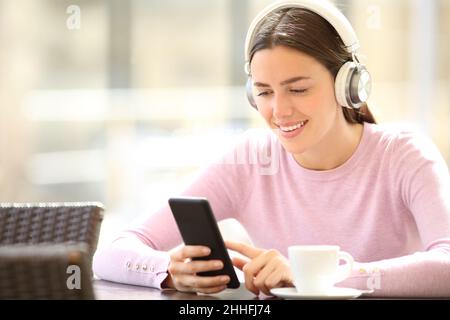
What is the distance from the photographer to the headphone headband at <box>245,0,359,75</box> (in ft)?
4.55

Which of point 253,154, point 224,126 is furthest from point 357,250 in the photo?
point 224,126

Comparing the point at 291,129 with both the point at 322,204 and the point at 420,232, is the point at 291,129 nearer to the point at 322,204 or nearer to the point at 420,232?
the point at 322,204

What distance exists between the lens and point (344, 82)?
1.42 meters

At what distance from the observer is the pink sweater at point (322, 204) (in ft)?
4.43

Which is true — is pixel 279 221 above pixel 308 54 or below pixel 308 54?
below

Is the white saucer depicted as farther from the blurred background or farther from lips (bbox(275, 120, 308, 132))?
the blurred background

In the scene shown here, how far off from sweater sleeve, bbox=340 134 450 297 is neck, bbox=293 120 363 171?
3.7 inches

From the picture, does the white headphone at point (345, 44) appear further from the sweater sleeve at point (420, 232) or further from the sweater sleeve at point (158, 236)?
the sweater sleeve at point (158, 236)

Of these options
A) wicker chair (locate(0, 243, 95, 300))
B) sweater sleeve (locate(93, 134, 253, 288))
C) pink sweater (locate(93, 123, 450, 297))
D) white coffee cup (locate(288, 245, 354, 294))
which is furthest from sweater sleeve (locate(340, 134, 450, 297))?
wicker chair (locate(0, 243, 95, 300))

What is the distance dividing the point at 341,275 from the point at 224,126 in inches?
47.2

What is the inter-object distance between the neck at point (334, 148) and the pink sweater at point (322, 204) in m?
0.02

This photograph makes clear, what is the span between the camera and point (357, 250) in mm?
1473
